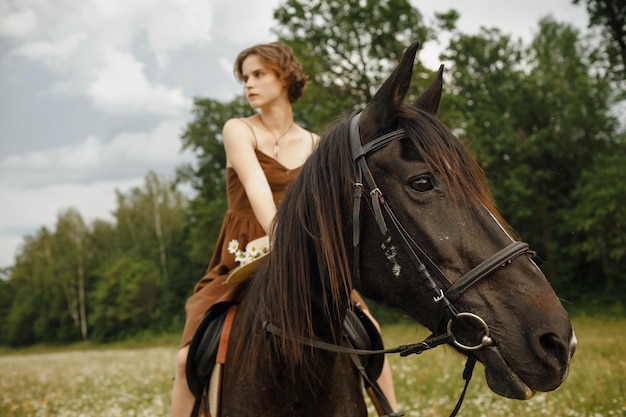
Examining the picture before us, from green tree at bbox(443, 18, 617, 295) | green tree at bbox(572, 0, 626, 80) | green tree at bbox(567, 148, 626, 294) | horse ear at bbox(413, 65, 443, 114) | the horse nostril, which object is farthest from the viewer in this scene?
green tree at bbox(443, 18, 617, 295)

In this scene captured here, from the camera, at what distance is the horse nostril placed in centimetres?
174

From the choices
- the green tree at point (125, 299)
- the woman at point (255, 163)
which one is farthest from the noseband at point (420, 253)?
the green tree at point (125, 299)

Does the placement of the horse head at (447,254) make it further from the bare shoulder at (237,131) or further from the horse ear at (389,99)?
the bare shoulder at (237,131)

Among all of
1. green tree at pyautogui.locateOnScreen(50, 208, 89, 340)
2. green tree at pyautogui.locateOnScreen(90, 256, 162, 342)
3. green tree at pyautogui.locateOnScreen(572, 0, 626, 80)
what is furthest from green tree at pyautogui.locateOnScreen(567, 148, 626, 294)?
green tree at pyautogui.locateOnScreen(50, 208, 89, 340)

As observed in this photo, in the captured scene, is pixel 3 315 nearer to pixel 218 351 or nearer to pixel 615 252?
pixel 615 252

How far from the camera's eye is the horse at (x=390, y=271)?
6.06 feet

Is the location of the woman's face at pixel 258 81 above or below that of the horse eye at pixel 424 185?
above

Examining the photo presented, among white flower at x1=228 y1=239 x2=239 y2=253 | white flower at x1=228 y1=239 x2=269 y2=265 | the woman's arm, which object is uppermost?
the woman's arm

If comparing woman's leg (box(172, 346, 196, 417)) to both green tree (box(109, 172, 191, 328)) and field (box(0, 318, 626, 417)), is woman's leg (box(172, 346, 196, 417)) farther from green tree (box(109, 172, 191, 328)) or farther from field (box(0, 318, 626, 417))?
green tree (box(109, 172, 191, 328))

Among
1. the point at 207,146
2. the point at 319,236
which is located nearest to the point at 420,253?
the point at 319,236

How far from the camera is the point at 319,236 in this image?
235 centimetres

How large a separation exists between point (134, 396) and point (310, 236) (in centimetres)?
844

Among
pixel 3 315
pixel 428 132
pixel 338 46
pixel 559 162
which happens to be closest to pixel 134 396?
pixel 428 132

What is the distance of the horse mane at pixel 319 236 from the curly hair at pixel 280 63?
3.48ft
